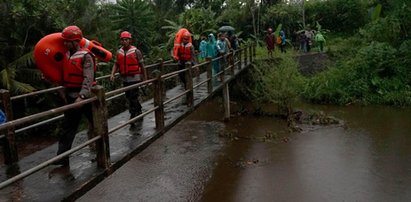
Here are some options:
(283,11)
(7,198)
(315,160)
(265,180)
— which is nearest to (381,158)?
(315,160)

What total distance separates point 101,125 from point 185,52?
16.4ft

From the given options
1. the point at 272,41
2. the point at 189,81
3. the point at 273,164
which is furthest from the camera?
the point at 272,41

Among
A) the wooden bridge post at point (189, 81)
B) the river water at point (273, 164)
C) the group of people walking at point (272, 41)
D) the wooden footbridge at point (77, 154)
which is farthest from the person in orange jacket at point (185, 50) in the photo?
the group of people walking at point (272, 41)

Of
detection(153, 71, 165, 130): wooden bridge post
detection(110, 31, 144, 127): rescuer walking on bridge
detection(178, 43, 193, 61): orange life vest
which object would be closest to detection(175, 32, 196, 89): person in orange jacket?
detection(178, 43, 193, 61): orange life vest

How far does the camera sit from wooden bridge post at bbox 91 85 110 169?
4020mm

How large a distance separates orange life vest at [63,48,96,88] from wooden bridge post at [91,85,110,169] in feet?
1.14

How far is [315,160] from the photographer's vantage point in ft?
34.6

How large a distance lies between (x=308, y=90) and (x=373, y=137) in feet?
18.5

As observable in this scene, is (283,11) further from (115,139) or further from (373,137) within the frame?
(115,139)

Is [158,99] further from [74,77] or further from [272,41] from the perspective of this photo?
[272,41]

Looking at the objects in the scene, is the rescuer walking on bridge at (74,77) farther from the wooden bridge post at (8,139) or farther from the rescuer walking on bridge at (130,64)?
the rescuer walking on bridge at (130,64)

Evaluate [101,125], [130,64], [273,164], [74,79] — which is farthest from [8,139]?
[273,164]

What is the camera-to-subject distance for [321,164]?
10.2 meters

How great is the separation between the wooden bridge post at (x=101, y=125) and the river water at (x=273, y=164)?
4.55 m
